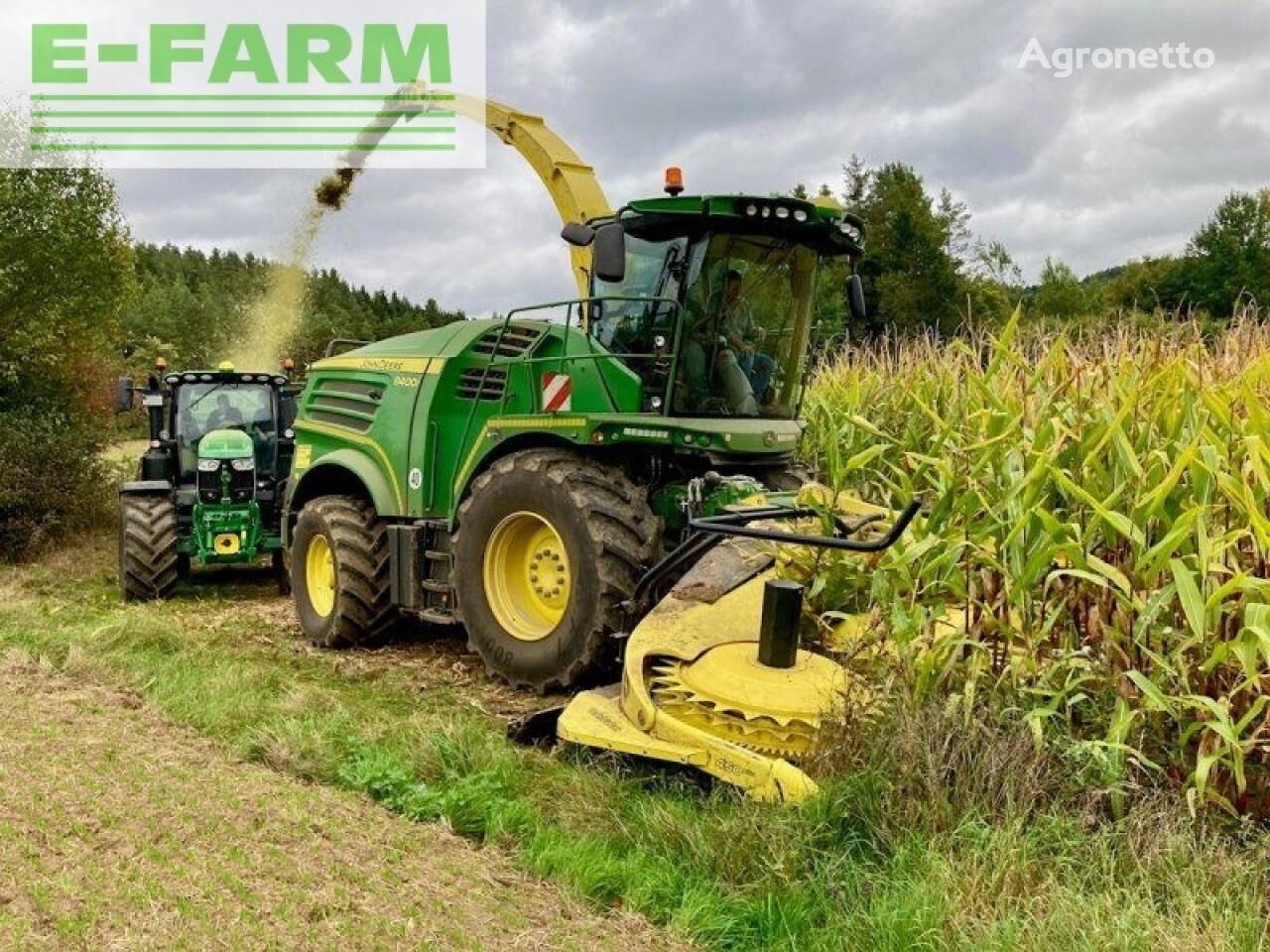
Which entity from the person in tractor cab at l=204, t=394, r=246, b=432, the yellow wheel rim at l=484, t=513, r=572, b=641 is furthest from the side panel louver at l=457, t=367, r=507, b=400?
the person in tractor cab at l=204, t=394, r=246, b=432

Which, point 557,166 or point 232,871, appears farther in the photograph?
point 557,166

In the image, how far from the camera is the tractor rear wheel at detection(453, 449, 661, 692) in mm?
4555

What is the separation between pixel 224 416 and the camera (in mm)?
9242

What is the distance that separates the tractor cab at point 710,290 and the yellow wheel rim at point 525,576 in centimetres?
85

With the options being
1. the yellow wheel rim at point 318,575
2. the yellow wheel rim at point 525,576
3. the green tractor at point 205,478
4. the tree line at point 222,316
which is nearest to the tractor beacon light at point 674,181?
the yellow wheel rim at point 525,576

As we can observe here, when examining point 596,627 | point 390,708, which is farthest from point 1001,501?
point 390,708

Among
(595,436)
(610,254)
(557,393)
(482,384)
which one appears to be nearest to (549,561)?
(595,436)

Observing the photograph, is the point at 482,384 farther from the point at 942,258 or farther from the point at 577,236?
the point at 942,258

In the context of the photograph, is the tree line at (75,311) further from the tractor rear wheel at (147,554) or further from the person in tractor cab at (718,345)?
the tractor rear wheel at (147,554)

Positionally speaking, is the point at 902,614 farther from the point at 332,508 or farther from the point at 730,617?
the point at 332,508

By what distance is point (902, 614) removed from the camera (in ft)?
10.1

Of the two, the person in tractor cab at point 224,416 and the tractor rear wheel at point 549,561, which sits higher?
the person in tractor cab at point 224,416

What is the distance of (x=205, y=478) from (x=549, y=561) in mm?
4449

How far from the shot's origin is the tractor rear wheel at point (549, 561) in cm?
455
